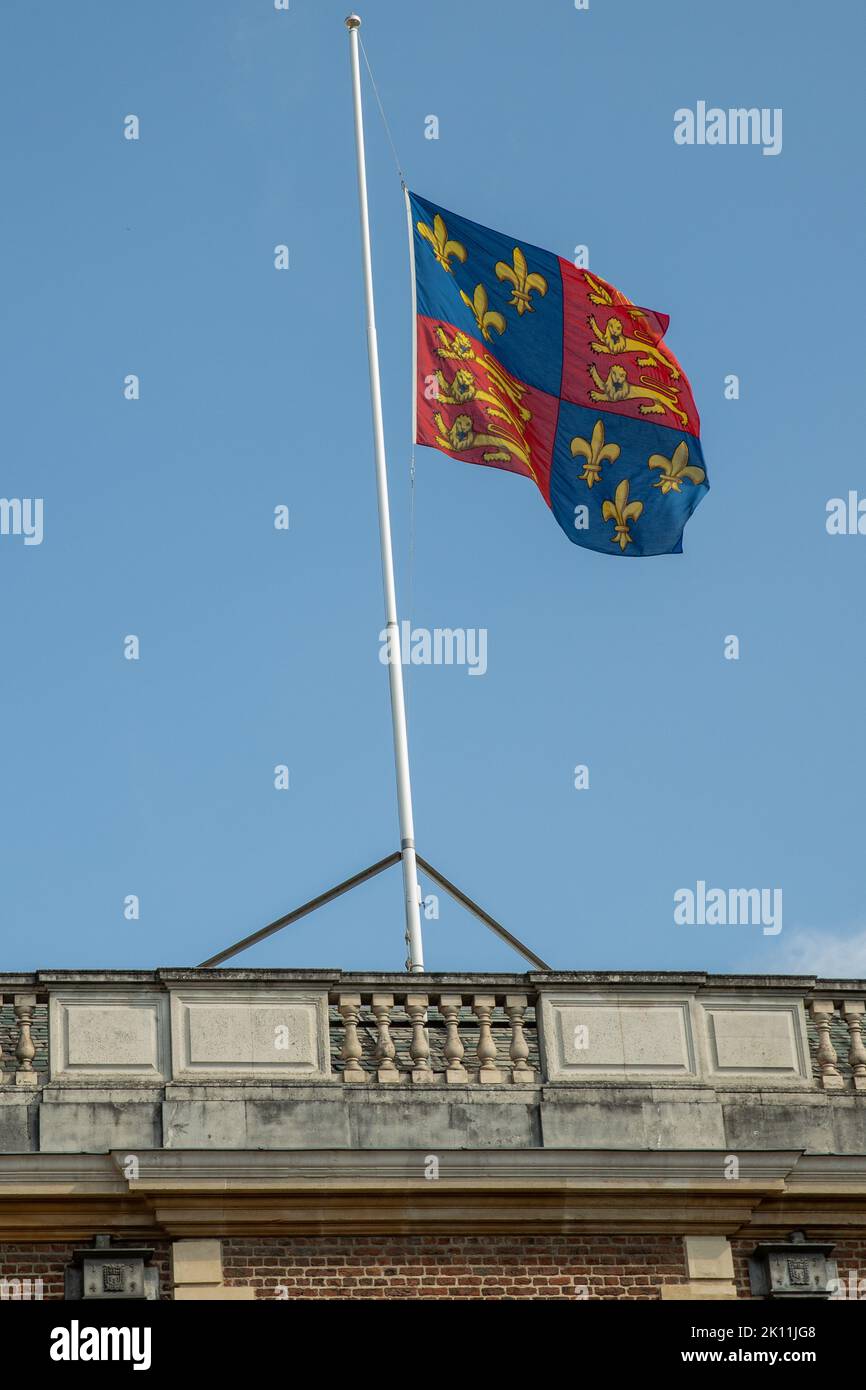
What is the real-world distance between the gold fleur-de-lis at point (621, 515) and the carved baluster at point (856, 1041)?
15.6 ft

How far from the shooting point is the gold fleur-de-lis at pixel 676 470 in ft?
66.5

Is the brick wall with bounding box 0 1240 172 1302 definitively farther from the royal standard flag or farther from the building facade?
the royal standard flag

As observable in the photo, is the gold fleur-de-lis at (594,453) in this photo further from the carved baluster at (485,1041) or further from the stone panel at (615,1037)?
the carved baluster at (485,1041)

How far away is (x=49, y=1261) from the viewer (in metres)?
15.5

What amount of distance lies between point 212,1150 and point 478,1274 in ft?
6.42

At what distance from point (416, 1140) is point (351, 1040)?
2.78 ft

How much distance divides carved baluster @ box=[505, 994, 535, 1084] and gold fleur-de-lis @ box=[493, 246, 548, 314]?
6.76 m

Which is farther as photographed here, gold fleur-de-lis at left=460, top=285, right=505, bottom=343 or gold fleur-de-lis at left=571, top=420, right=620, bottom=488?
gold fleur-de-lis at left=460, top=285, right=505, bottom=343

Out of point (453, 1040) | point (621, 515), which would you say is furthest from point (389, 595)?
point (453, 1040)

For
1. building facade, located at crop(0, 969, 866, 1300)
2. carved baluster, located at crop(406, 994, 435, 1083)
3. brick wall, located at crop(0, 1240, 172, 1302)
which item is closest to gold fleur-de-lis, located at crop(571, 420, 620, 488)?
building facade, located at crop(0, 969, 866, 1300)

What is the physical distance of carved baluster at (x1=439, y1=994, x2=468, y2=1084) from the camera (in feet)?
53.3

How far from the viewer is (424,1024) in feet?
53.9

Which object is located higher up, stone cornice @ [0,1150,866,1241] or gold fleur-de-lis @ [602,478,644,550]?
gold fleur-de-lis @ [602,478,644,550]

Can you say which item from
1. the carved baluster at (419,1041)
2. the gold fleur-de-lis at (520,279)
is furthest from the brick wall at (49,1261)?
the gold fleur-de-lis at (520,279)
